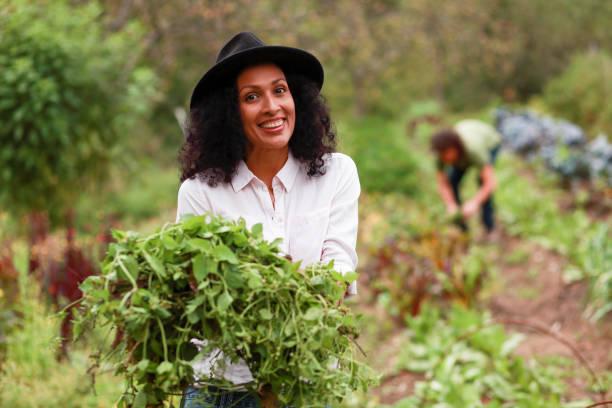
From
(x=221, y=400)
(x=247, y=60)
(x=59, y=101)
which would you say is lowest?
(x=221, y=400)

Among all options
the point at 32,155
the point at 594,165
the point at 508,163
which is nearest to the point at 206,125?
the point at 32,155

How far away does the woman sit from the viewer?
7.32 ft

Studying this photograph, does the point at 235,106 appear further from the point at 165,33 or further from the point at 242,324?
the point at 165,33

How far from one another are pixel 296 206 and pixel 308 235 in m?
0.11

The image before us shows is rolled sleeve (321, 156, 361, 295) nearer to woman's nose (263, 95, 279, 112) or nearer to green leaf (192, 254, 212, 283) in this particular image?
woman's nose (263, 95, 279, 112)

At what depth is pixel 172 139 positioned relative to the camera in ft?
58.1

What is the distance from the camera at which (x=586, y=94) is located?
47.6 feet

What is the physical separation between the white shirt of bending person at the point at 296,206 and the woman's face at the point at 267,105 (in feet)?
0.41

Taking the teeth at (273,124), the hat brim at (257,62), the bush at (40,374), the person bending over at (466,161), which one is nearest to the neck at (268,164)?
the teeth at (273,124)

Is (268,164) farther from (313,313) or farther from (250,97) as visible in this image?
(313,313)

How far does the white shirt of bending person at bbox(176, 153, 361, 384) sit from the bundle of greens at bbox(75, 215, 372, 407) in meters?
0.41

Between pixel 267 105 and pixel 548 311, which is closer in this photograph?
pixel 267 105

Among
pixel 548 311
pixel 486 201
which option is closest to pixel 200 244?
pixel 548 311

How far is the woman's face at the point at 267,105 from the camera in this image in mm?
2248
